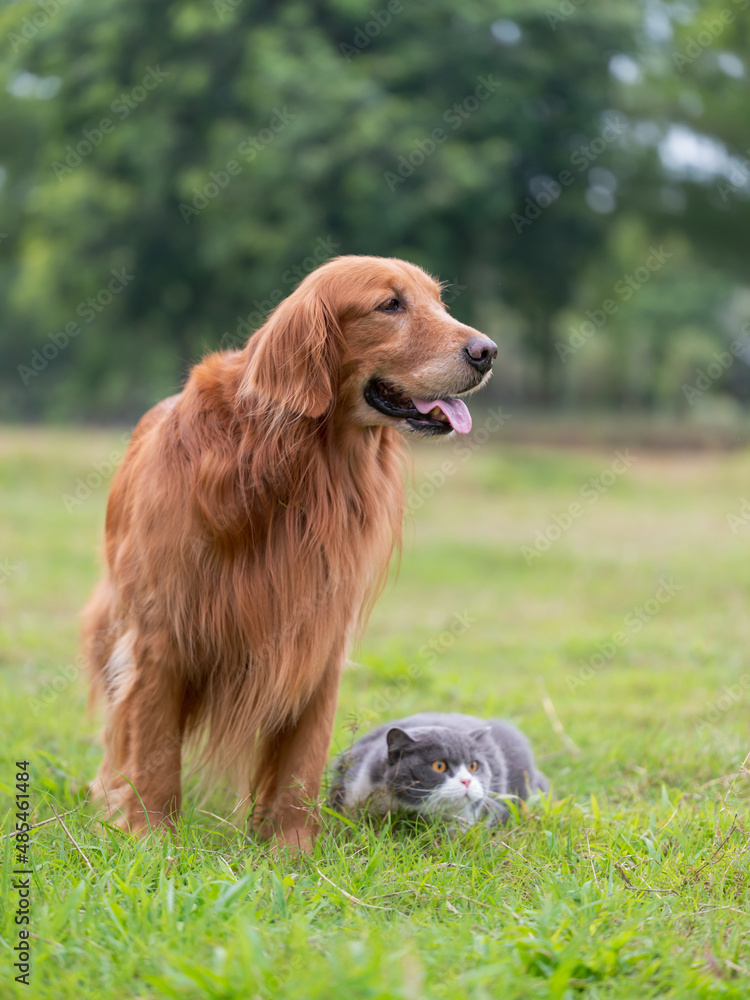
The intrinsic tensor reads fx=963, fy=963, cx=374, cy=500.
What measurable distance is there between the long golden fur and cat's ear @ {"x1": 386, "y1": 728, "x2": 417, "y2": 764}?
282 mm

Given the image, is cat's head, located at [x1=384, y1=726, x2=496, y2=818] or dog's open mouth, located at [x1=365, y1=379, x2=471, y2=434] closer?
dog's open mouth, located at [x1=365, y1=379, x2=471, y2=434]

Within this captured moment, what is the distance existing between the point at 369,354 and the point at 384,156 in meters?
13.0

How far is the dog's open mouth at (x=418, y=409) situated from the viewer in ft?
10.1

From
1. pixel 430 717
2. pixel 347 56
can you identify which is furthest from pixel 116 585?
pixel 347 56

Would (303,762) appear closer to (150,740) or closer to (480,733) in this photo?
(150,740)

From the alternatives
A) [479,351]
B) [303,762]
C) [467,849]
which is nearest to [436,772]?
[467,849]

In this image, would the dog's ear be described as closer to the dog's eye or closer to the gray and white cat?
the dog's eye

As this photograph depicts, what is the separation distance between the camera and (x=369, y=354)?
3.06 meters

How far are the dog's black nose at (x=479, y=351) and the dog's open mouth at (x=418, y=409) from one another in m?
0.14

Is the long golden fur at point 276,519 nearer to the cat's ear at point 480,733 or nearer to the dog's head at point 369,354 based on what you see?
the dog's head at point 369,354

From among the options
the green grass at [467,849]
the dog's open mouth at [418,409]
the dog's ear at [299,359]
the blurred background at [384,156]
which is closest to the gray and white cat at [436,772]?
the green grass at [467,849]

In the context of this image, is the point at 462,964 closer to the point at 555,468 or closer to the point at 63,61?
the point at 555,468

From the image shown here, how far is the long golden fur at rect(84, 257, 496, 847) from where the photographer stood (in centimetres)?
300

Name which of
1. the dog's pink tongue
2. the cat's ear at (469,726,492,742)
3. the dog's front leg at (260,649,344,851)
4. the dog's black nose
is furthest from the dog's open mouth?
the cat's ear at (469,726,492,742)
